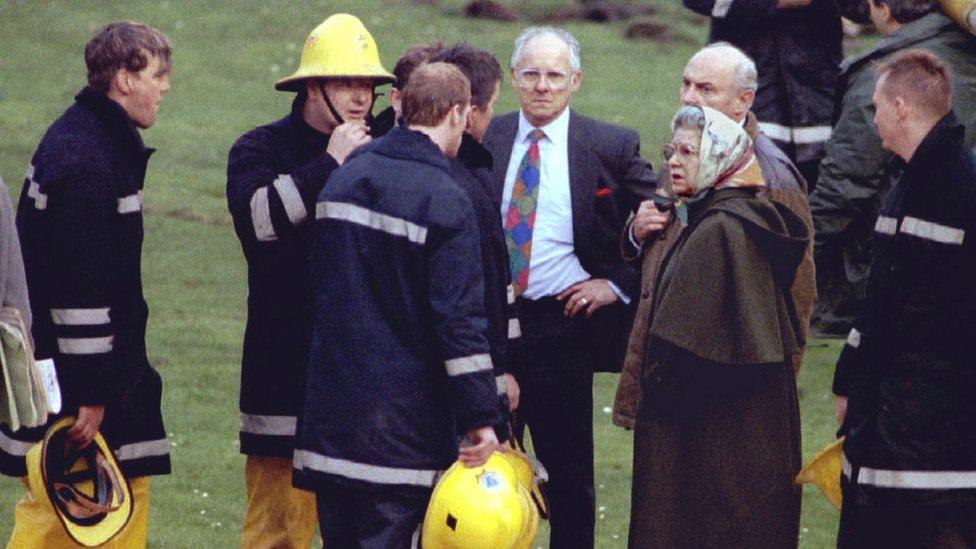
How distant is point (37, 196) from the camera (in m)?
6.96

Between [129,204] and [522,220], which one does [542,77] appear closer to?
[522,220]

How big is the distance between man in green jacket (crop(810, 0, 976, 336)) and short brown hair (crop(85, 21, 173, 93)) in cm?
325

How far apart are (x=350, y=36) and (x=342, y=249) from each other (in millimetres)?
1202

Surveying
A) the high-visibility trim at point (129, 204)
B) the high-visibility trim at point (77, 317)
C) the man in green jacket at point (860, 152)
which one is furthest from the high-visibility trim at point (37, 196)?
the man in green jacket at point (860, 152)

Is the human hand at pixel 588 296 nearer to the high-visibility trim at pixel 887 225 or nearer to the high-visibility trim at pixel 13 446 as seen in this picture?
the high-visibility trim at pixel 887 225

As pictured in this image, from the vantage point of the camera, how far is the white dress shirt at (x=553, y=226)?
313 inches

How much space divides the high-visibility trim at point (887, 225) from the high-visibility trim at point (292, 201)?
2.07 metres

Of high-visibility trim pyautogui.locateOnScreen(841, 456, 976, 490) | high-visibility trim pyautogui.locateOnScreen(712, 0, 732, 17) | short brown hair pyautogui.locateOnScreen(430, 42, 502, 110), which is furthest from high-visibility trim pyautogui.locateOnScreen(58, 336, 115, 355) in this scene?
high-visibility trim pyautogui.locateOnScreen(712, 0, 732, 17)

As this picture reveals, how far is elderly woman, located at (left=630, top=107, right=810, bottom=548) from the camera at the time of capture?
22.1ft

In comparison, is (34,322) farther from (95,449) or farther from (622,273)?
(622,273)

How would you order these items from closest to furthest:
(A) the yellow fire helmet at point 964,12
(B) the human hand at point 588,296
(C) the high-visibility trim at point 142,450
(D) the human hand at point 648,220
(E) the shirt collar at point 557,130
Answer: (C) the high-visibility trim at point 142,450 < (D) the human hand at point 648,220 < (B) the human hand at point 588,296 < (E) the shirt collar at point 557,130 < (A) the yellow fire helmet at point 964,12

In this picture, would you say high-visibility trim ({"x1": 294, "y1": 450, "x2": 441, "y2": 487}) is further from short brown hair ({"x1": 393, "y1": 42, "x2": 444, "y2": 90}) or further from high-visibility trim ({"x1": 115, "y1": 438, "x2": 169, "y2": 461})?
short brown hair ({"x1": 393, "y1": 42, "x2": 444, "y2": 90})

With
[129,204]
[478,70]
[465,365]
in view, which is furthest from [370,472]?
[478,70]

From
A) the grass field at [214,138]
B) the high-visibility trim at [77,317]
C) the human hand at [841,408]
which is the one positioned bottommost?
the grass field at [214,138]
